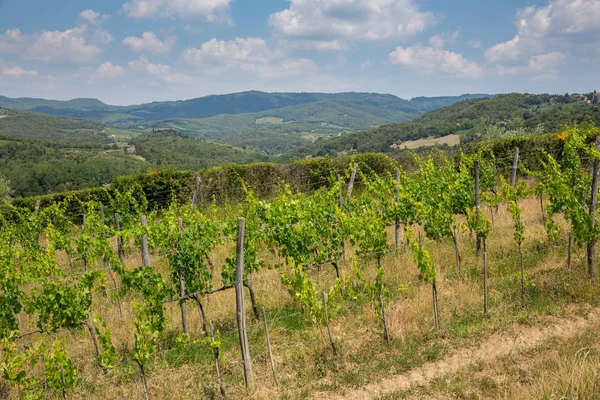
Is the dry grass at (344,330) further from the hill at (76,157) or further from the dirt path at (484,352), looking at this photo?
the hill at (76,157)

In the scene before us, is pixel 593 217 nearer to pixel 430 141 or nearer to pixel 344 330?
pixel 344 330

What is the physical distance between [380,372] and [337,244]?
2535 mm

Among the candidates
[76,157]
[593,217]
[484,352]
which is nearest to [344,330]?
[484,352]

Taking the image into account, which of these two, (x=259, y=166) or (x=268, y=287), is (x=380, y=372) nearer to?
(x=268, y=287)

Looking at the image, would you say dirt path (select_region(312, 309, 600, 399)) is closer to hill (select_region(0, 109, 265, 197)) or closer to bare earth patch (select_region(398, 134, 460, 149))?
hill (select_region(0, 109, 265, 197))

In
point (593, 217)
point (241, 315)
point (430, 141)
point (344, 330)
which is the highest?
point (430, 141)

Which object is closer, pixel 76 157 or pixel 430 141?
pixel 430 141

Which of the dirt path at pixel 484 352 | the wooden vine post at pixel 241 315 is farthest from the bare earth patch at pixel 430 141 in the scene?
the wooden vine post at pixel 241 315

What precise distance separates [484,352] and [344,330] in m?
2.09

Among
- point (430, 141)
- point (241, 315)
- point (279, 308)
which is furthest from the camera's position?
point (430, 141)

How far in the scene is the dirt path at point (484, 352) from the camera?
4.79 m

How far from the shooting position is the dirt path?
4.79 meters

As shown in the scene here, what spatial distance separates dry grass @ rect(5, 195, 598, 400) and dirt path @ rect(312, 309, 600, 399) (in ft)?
0.44

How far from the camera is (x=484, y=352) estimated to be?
211 inches
